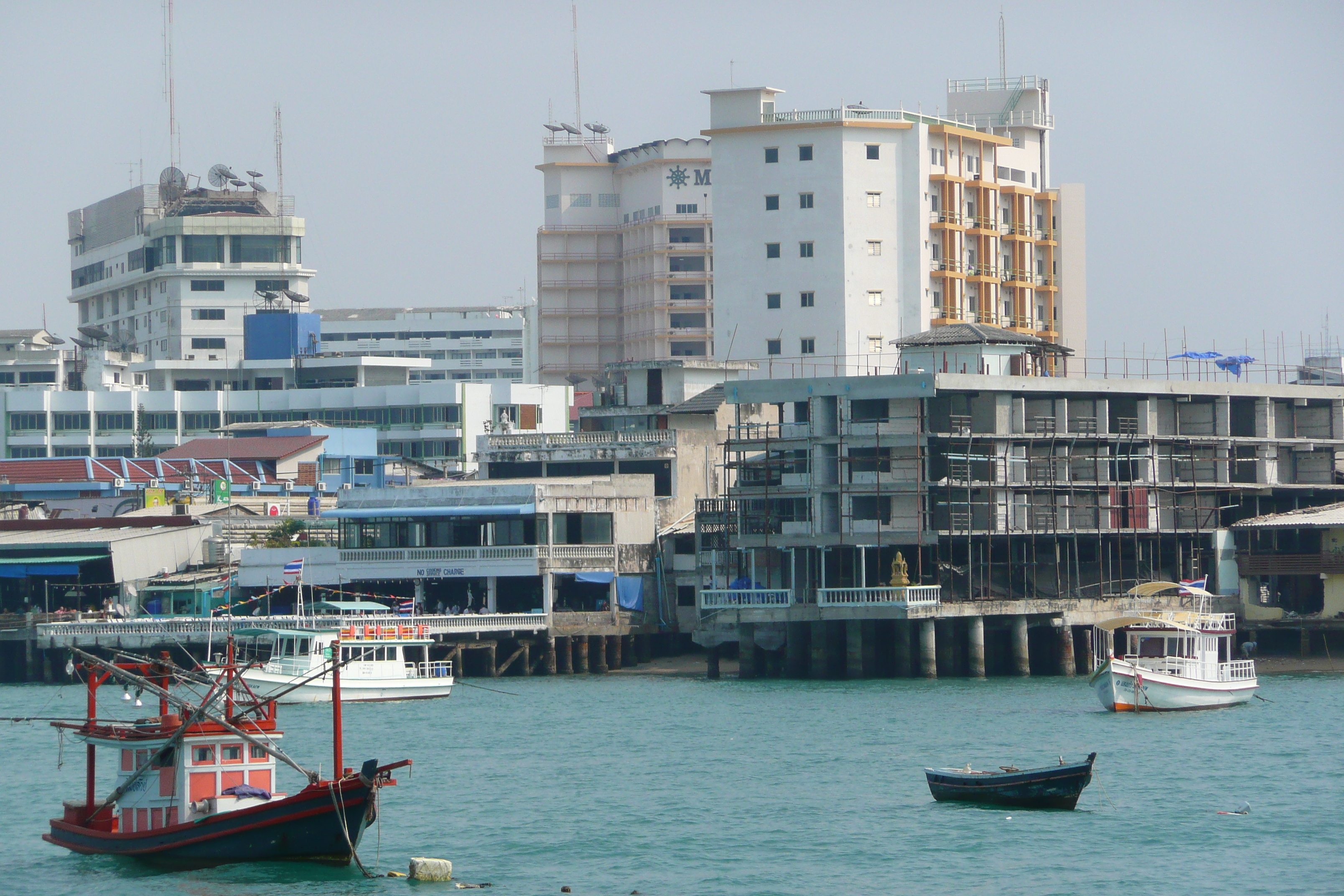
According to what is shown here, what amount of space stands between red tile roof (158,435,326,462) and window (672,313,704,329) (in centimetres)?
3586

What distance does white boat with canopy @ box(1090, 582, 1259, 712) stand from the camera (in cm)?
6719

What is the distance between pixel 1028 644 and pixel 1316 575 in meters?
13.9

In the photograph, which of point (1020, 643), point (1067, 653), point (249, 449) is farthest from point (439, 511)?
point (249, 449)

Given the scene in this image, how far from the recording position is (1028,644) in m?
83.1

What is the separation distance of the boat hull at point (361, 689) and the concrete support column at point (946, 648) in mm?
18664

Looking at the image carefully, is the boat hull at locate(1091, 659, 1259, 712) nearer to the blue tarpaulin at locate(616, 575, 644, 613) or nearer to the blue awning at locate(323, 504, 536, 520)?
the blue tarpaulin at locate(616, 575, 644, 613)

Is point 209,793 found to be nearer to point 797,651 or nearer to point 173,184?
point 797,651

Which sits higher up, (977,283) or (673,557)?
(977,283)

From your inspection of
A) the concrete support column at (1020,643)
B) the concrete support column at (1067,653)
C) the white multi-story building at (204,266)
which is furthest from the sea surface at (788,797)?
the white multi-story building at (204,266)

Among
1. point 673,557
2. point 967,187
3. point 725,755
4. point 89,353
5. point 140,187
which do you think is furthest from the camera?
point 140,187

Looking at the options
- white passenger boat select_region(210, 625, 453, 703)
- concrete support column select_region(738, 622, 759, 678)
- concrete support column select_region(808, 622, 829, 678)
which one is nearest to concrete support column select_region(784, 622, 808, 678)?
concrete support column select_region(808, 622, 829, 678)

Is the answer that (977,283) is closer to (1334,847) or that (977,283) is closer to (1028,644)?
(1028,644)

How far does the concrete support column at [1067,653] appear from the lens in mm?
80875

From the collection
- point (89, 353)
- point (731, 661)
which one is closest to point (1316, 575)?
point (731, 661)
